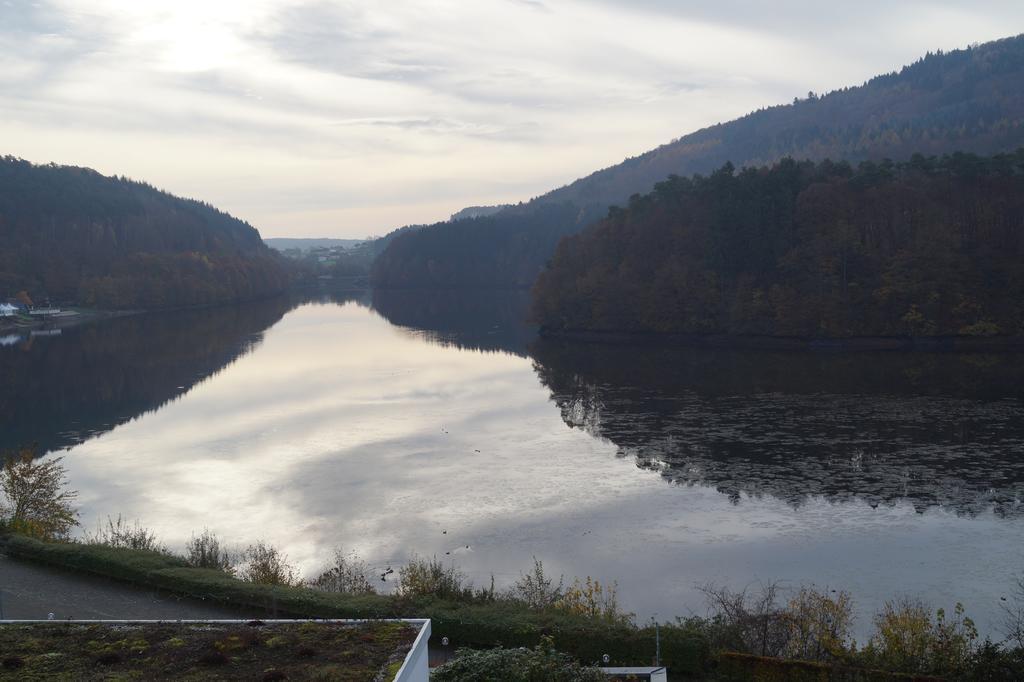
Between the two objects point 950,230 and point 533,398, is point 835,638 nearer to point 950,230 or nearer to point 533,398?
point 533,398

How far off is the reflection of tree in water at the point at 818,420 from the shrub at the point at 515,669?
18269 millimetres

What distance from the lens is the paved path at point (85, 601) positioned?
1716 cm

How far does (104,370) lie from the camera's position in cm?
6359

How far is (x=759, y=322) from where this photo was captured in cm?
7288

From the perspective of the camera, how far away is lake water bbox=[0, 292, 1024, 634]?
2355 centimetres

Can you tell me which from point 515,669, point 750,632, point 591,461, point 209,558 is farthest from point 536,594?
point 591,461

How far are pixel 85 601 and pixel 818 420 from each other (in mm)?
A: 31142

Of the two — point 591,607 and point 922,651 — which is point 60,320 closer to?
point 591,607

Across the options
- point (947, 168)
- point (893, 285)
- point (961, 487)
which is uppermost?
point (947, 168)

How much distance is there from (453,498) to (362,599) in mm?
12133

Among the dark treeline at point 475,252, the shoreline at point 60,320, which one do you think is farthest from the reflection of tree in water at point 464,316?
the shoreline at point 60,320

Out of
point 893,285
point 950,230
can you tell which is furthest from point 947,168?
point 893,285

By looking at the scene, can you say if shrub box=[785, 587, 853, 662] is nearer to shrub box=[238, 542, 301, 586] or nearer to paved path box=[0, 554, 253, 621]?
paved path box=[0, 554, 253, 621]

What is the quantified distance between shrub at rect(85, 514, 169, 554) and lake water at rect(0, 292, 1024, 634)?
881mm
